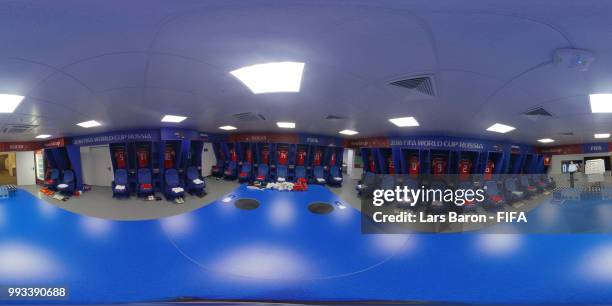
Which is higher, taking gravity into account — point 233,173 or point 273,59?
point 273,59

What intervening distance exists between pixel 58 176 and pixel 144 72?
109 cm

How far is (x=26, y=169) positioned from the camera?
4.99 ft

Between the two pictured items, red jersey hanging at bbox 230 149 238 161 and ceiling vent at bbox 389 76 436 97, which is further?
red jersey hanging at bbox 230 149 238 161

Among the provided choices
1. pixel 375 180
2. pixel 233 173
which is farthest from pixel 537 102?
pixel 233 173

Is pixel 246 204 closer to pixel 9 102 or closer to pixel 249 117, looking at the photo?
pixel 249 117

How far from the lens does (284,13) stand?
832 millimetres

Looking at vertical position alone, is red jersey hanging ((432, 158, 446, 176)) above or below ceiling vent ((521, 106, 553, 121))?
below

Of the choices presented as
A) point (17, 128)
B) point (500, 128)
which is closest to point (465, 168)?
point (500, 128)

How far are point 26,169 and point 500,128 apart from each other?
3.28m

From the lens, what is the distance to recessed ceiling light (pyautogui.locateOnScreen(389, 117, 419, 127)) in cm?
128

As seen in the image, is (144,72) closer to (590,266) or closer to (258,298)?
(258,298)

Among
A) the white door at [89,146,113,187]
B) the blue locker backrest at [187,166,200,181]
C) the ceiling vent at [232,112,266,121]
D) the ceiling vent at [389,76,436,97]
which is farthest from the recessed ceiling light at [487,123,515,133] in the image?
the white door at [89,146,113,187]

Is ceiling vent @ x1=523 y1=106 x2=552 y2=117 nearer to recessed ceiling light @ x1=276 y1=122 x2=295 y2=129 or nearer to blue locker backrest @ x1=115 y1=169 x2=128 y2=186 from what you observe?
recessed ceiling light @ x1=276 y1=122 x2=295 y2=129

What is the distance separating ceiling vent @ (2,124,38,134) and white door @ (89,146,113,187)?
36cm
